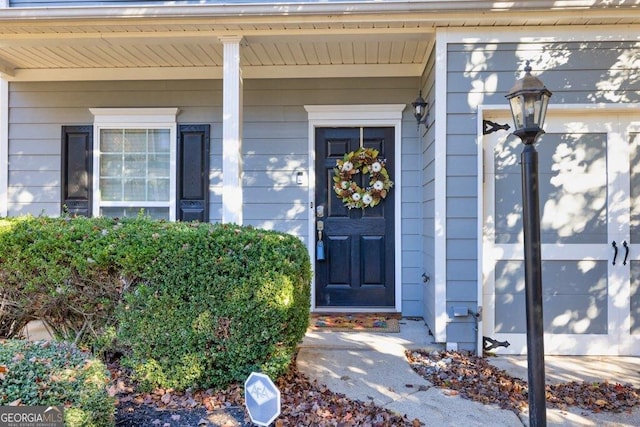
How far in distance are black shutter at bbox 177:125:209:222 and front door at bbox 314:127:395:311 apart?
1.23 m

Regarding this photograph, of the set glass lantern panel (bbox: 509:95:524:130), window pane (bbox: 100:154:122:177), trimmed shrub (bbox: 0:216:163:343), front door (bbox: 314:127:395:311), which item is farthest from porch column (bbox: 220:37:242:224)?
glass lantern panel (bbox: 509:95:524:130)

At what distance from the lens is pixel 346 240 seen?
4.55 meters

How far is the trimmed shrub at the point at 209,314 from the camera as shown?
258 cm

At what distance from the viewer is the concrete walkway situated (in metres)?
2.47

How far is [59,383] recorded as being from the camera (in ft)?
6.24

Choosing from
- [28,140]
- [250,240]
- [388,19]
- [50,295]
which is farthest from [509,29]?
[28,140]

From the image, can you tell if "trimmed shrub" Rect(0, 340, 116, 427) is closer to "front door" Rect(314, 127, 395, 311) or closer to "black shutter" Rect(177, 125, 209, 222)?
"black shutter" Rect(177, 125, 209, 222)

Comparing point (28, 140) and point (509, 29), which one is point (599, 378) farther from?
point (28, 140)

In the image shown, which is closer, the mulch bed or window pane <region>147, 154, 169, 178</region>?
the mulch bed

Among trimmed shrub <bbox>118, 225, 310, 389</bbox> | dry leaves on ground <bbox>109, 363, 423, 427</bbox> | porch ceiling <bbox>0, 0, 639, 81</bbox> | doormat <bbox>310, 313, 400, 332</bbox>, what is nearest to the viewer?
dry leaves on ground <bbox>109, 363, 423, 427</bbox>

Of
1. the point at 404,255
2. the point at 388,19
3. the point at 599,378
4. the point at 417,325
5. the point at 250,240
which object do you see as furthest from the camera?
the point at 404,255

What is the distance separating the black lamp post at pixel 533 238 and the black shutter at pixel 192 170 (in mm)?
3317

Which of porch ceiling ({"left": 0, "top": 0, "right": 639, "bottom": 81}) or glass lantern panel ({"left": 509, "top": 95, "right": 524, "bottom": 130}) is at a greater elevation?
porch ceiling ({"left": 0, "top": 0, "right": 639, "bottom": 81})

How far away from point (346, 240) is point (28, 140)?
11.7 feet
